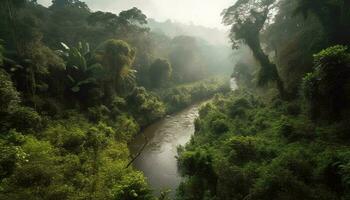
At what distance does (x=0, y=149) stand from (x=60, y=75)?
13.1m

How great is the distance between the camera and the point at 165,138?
2644 centimetres

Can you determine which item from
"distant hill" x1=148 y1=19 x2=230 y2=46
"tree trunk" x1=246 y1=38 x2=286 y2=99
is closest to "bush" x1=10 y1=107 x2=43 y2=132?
"tree trunk" x1=246 y1=38 x2=286 y2=99

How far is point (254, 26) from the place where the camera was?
25.5m

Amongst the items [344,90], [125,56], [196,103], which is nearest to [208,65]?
[196,103]

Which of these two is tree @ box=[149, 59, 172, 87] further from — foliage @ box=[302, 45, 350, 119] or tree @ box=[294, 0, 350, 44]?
foliage @ box=[302, 45, 350, 119]

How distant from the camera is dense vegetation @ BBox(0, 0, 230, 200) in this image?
11.5 meters

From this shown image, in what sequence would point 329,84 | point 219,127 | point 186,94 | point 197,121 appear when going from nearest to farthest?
point 329,84, point 219,127, point 197,121, point 186,94

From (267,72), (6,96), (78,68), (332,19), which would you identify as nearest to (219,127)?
(267,72)

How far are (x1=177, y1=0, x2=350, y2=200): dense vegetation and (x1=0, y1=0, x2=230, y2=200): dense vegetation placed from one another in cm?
341

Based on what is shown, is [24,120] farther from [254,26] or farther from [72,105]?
[254,26]

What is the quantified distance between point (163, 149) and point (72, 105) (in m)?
8.40

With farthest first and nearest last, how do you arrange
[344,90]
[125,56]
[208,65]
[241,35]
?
[208,65] < [125,56] < [241,35] < [344,90]

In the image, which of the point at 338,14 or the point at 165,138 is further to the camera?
the point at 165,138

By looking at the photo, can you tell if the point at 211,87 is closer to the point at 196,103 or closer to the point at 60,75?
the point at 196,103
